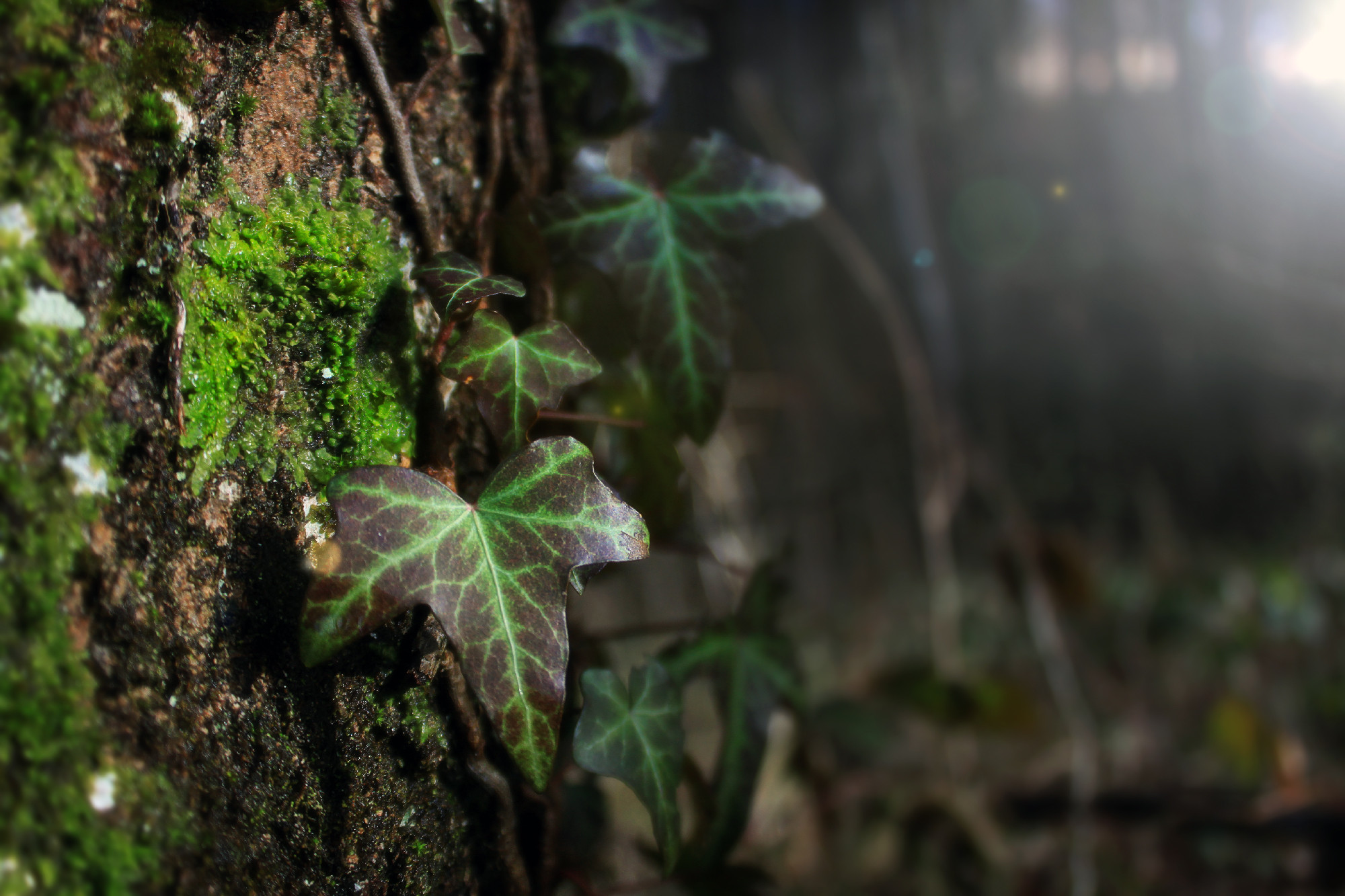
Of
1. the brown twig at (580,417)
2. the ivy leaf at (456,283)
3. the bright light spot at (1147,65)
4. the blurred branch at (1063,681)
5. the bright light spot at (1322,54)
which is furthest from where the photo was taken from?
the blurred branch at (1063,681)

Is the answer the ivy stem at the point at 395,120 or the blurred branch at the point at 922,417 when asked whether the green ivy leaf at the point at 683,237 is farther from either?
the blurred branch at the point at 922,417

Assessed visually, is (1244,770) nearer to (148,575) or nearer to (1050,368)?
(1050,368)

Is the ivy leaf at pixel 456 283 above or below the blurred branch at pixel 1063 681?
above

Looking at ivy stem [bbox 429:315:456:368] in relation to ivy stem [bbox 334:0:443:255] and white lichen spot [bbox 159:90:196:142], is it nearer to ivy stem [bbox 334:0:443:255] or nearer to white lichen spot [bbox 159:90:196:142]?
ivy stem [bbox 334:0:443:255]

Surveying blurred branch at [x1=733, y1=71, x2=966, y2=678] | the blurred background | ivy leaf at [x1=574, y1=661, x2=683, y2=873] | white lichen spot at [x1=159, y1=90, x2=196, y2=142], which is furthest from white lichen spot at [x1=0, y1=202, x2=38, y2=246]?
blurred branch at [x1=733, y1=71, x2=966, y2=678]

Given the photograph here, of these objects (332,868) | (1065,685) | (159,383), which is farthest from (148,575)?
(1065,685)

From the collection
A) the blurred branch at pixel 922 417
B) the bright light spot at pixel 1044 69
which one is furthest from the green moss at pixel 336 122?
the bright light spot at pixel 1044 69
